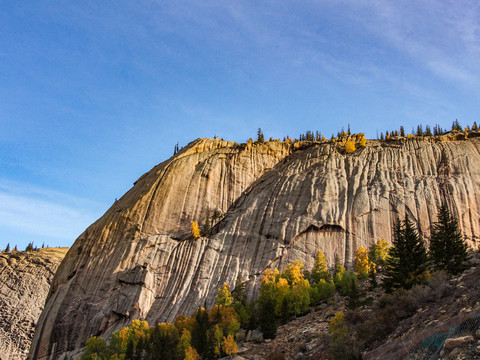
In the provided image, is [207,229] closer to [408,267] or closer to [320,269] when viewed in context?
[320,269]

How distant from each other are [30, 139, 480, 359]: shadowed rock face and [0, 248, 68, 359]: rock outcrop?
36.0 metres

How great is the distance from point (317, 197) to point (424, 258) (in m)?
31.3

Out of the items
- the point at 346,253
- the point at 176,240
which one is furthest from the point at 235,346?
the point at 176,240

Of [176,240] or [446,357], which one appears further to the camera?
[176,240]

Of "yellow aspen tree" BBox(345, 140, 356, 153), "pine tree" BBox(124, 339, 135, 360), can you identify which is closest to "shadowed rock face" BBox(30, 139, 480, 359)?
"yellow aspen tree" BBox(345, 140, 356, 153)

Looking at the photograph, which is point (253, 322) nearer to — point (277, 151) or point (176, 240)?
point (176, 240)

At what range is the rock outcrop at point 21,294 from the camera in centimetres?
10238

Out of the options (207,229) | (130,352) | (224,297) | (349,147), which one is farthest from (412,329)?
(349,147)

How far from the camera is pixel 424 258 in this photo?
133 ft

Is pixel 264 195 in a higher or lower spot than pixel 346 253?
higher

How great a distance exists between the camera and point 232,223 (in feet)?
239

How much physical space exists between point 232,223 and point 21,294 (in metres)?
64.6

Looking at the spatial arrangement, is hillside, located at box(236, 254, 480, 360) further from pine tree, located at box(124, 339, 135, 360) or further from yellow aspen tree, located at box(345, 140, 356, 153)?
yellow aspen tree, located at box(345, 140, 356, 153)

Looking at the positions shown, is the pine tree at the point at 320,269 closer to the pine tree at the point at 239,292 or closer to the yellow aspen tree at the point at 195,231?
the pine tree at the point at 239,292
